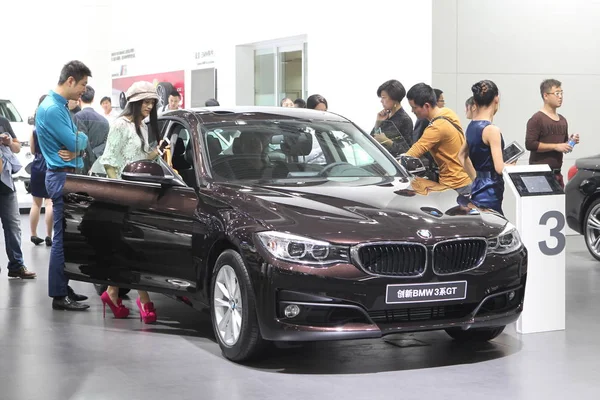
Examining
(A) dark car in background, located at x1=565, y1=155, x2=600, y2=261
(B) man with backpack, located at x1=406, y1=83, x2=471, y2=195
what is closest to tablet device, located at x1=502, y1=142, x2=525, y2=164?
(B) man with backpack, located at x1=406, y1=83, x2=471, y2=195

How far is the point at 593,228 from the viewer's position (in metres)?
11.5

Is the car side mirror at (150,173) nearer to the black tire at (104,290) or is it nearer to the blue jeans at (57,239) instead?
the blue jeans at (57,239)

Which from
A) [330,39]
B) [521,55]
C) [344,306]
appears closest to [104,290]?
[344,306]

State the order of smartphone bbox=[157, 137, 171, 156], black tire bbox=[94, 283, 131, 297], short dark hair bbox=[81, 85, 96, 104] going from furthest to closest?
short dark hair bbox=[81, 85, 96, 104], black tire bbox=[94, 283, 131, 297], smartphone bbox=[157, 137, 171, 156]

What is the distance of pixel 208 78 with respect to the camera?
1970 cm

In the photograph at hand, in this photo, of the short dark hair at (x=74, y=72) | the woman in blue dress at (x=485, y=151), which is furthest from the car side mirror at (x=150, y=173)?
the woman in blue dress at (x=485, y=151)

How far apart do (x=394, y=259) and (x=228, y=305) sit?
43.0 inches

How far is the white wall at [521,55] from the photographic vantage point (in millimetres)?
13164

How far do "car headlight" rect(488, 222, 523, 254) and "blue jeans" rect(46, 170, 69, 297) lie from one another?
3588mm

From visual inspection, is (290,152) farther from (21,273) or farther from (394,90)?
(21,273)

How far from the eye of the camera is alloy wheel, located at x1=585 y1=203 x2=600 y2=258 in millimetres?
11406

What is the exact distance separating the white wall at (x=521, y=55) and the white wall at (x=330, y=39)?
0.32 meters

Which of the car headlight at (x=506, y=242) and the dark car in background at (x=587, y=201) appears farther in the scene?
the dark car in background at (x=587, y=201)

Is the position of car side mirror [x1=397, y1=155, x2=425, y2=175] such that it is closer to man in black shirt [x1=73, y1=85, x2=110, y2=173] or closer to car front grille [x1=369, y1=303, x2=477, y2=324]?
car front grille [x1=369, y1=303, x2=477, y2=324]
